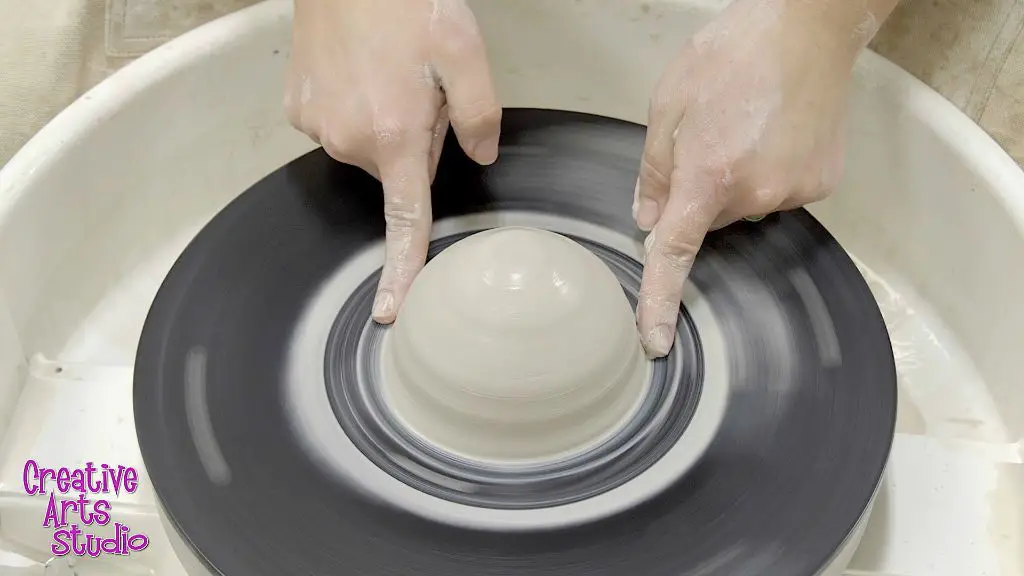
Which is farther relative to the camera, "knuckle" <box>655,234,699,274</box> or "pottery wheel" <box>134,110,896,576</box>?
"knuckle" <box>655,234,699,274</box>

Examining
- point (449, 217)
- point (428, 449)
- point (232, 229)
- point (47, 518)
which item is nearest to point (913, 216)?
point (449, 217)

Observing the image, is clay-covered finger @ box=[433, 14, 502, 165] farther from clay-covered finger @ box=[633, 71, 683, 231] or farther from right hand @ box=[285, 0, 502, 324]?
clay-covered finger @ box=[633, 71, 683, 231]

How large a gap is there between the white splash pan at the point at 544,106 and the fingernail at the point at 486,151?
0.32 meters

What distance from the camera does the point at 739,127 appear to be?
989 mm

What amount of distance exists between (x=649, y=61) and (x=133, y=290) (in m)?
0.77

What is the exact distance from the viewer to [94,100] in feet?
3.84

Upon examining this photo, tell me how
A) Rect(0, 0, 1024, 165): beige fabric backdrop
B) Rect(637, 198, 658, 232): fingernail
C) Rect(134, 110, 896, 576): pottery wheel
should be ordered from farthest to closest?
Rect(0, 0, 1024, 165): beige fabric backdrop, Rect(637, 198, 658, 232): fingernail, Rect(134, 110, 896, 576): pottery wheel

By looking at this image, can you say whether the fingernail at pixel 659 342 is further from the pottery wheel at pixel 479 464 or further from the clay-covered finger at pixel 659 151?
the clay-covered finger at pixel 659 151

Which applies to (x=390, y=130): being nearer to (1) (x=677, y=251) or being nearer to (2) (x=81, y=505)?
(1) (x=677, y=251)

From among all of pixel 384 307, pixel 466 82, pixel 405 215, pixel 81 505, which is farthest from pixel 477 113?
pixel 81 505

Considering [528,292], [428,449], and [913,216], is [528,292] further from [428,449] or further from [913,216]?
[913,216]

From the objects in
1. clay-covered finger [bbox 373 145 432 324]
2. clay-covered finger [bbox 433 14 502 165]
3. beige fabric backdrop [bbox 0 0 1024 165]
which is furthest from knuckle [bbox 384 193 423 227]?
beige fabric backdrop [bbox 0 0 1024 165]

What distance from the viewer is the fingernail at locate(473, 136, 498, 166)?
3.61 feet

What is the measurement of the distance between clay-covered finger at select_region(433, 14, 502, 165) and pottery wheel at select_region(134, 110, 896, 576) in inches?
3.9
